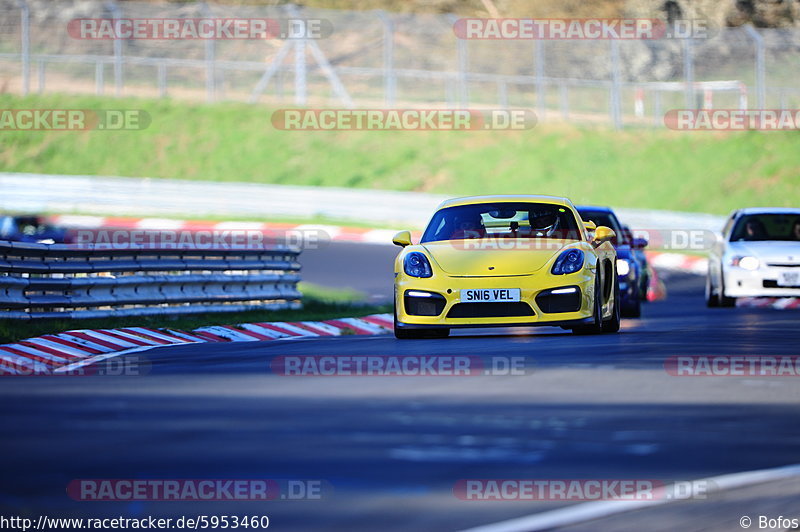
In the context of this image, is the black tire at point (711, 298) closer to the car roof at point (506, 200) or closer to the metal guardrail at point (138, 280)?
the metal guardrail at point (138, 280)

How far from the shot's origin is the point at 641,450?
6.88 metres

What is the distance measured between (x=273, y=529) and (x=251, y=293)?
12.3 meters

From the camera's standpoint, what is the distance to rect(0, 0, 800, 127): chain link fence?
40469mm

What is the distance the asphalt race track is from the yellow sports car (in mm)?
1163

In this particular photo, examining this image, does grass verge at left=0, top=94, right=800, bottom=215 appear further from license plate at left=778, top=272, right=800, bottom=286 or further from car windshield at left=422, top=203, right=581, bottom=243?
car windshield at left=422, top=203, right=581, bottom=243

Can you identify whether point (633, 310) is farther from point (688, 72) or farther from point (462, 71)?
point (462, 71)

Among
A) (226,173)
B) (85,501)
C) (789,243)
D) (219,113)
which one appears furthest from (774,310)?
(219,113)

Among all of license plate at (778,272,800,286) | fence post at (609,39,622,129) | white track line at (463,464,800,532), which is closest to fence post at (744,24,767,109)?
fence post at (609,39,622,129)

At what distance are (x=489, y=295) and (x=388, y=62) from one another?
100.0ft

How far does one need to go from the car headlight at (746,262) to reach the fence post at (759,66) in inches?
764

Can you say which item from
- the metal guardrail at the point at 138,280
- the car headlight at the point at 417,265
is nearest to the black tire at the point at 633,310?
the metal guardrail at the point at 138,280

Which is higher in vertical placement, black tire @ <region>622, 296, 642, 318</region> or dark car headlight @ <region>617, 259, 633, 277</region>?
dark car headlight @ <region>617, 259, 633, 277</region>

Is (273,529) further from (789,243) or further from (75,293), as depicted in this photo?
(789,243)

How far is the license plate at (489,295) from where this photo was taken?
13023 millimetres
